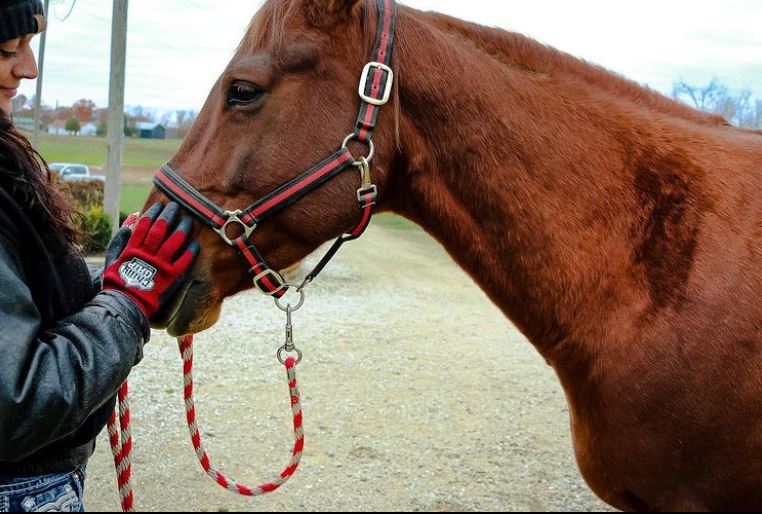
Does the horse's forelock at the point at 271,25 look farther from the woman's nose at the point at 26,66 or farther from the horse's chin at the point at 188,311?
the horse's chin at the point at 188,311

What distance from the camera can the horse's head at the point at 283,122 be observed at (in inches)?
73.9

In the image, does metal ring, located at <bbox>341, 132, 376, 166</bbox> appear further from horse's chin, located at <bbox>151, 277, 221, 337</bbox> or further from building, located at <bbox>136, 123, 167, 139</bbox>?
building, located at <bbox>136, 123, 167, 139</bbox>

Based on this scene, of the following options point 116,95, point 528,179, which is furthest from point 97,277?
point 116,95

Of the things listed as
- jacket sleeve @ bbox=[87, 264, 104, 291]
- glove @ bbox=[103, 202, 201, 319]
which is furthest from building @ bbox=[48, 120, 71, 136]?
glove @ bbox=[103, 202, 201, 319]

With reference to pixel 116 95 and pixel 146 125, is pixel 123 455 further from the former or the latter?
→ pixel 146 125

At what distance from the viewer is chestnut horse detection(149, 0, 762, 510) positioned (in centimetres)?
187

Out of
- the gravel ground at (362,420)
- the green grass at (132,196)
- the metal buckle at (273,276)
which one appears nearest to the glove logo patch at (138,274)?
the metal buckle at (273,276)

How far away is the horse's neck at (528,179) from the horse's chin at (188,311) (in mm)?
706

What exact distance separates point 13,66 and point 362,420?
4308 millimetres

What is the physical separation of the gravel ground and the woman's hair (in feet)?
9.47

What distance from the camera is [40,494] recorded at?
165 centimetres

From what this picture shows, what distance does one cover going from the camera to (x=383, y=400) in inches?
232

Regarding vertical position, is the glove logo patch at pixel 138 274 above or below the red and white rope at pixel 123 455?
above

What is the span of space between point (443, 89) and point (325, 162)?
0.44m
